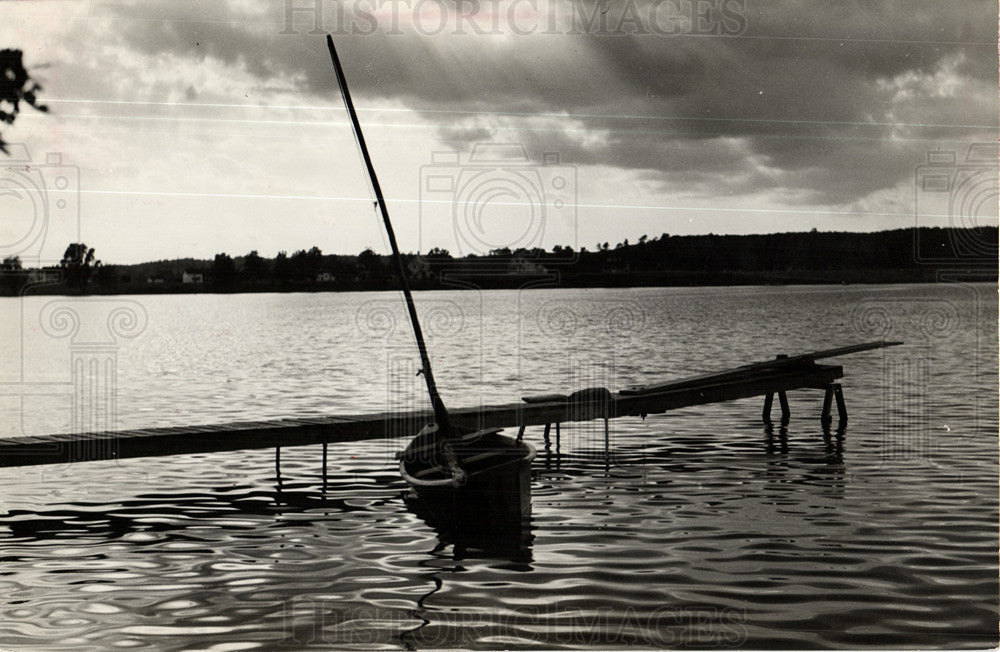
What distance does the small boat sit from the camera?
13.3m

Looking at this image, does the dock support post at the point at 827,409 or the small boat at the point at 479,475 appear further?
the dock support post at the point at 827,409

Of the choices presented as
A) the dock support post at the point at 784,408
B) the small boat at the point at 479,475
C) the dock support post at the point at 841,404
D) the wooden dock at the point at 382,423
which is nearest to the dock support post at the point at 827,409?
the dock support post at the point at 841,404

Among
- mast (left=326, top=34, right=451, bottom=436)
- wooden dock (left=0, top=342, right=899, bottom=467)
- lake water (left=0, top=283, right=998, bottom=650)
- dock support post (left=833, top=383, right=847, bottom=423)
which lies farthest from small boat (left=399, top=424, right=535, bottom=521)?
dock support post (left=833, top=383, right=847, bottom=423)

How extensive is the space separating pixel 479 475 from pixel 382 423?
440 cm

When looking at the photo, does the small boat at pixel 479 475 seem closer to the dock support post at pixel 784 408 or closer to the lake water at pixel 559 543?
the lake water at pixel 559 543

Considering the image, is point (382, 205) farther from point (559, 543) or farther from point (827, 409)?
point (827, 409)

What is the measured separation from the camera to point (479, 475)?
13414mm

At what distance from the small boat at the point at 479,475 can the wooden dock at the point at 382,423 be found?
119 inches

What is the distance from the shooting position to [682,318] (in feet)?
310

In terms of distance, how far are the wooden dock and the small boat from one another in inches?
119

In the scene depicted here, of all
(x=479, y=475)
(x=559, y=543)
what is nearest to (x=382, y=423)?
(x=479, y=475)

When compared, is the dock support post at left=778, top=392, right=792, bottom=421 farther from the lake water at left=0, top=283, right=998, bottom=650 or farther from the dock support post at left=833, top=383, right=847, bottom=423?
the dock support post at left=833, top=383, right=847, bottom=423

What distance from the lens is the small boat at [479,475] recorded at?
1334 cm

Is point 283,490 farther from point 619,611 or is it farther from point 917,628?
point 917,628
